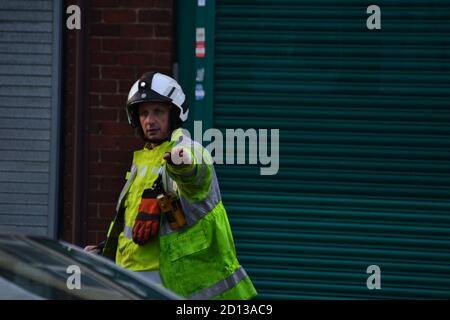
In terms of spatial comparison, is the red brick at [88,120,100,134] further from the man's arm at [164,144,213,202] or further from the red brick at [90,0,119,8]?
the man's arm at [164,144,213,202]

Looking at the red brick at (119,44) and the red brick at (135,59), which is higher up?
the red brick at (119,44)

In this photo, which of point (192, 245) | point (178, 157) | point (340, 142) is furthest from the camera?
point (340, 142)

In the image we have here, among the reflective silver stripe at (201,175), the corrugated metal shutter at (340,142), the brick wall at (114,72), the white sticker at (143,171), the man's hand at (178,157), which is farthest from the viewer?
the brick wall at (114,72)

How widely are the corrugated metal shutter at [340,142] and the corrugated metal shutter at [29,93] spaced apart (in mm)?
1315

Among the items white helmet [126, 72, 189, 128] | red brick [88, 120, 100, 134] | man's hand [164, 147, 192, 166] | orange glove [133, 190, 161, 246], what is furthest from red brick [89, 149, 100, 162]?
man's hand [164, 147, 192, 166]

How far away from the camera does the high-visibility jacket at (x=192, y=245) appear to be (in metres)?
6.01

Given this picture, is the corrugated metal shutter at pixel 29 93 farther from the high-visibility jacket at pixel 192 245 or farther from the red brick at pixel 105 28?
the high-visibility jacket at pixel 192 245

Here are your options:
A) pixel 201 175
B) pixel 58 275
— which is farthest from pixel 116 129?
pixel 58 275

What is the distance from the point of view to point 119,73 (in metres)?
8.95

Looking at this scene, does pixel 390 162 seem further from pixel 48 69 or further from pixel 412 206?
pixel 48 69

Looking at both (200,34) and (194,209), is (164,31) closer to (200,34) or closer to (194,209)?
(200,34)

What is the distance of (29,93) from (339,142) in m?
2.45

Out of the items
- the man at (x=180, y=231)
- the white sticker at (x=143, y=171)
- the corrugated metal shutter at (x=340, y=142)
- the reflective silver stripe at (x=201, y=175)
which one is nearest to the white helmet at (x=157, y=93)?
the man at (x=180, y=231)

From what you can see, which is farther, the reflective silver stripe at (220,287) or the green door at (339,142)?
the green door at (339,142)
